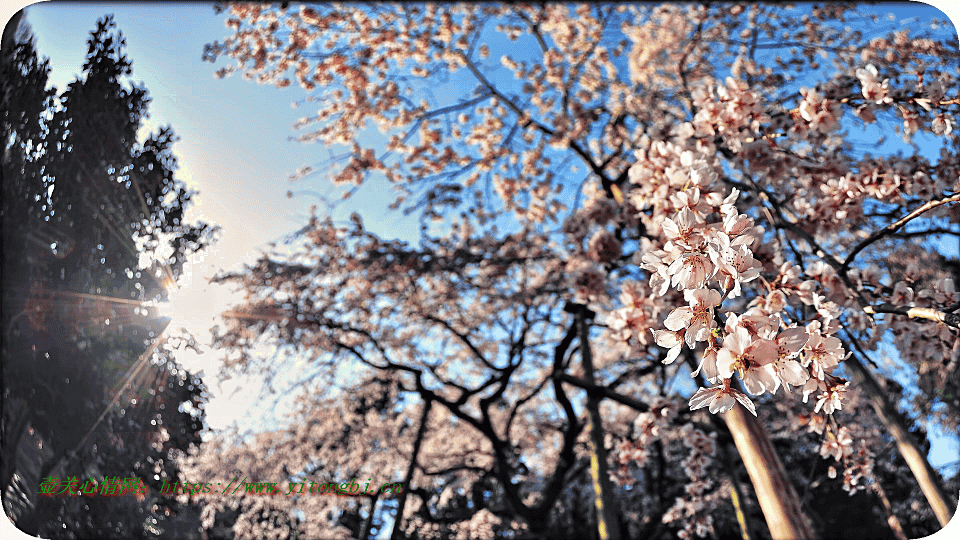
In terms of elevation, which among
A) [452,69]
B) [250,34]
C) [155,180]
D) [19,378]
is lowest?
[19,378]

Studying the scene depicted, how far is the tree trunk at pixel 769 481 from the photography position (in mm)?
1270

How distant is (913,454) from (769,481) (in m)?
1.63

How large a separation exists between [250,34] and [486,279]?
3.32m

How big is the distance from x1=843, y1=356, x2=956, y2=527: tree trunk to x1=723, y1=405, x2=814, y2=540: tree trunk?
1.20 meters

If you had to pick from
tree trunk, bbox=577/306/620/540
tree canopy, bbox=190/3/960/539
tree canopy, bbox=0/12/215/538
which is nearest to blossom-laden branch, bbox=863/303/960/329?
tree canopy, bbox=190/3/960/539

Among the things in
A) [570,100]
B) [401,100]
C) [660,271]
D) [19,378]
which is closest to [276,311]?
[19,378]

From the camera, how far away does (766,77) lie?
3.73 metres

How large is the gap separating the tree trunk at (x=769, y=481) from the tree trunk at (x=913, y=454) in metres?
1.20

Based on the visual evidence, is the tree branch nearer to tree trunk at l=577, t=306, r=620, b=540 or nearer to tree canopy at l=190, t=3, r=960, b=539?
tree canopy at l=190, t=3, r=960, b=539

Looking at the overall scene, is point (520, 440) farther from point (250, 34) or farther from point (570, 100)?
point (250, 34)

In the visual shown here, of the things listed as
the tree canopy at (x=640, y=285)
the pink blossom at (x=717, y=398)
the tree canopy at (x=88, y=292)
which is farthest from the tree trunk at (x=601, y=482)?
the tree canopy at (x=88, y=292)

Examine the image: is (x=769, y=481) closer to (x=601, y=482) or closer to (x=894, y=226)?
(x=894, y=226)

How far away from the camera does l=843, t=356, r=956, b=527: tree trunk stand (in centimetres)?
203

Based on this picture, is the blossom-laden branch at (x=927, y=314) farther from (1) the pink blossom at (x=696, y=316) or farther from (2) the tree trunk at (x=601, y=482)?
(2) the tree trunk at (x=601, y=482)
